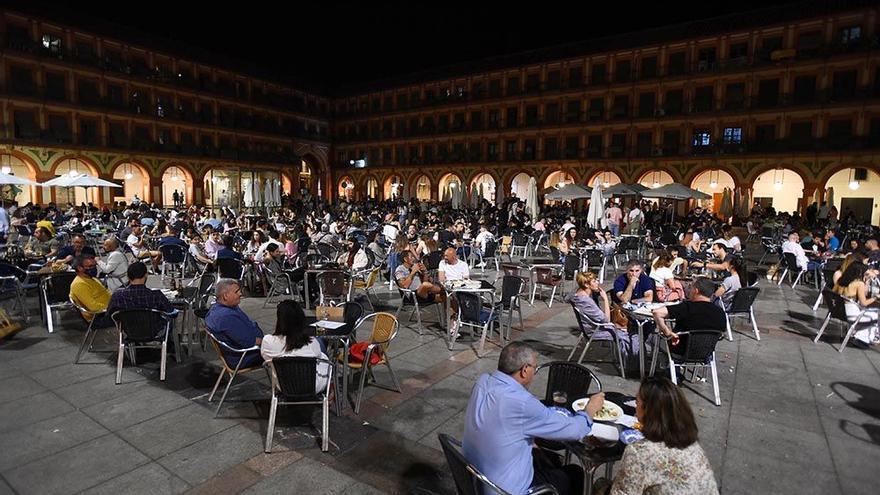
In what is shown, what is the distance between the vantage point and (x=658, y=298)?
6.48 metres

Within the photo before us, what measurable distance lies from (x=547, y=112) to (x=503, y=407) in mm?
33415

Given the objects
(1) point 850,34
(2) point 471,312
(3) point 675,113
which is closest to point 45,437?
(2) point 471,312

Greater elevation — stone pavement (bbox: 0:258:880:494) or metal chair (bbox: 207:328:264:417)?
metal chair (bbox: 207:328:264:417)

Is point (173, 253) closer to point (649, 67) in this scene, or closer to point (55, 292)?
point (55, 292)

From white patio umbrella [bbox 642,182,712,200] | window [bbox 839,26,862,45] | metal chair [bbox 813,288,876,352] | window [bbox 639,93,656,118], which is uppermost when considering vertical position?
window [bbox 839,26,862,45]

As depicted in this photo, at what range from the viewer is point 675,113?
94.2ft

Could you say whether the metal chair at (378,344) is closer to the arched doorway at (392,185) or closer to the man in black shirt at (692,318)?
the man in black shirt at (692,318)

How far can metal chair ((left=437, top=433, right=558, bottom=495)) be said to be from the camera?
2309 millimetres

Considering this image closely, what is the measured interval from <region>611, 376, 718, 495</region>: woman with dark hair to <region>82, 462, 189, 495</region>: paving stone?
274cm

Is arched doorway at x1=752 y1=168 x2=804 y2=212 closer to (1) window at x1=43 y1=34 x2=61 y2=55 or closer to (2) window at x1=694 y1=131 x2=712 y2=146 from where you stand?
(2) window at x1=694 y1=131 x2=712 y2=146

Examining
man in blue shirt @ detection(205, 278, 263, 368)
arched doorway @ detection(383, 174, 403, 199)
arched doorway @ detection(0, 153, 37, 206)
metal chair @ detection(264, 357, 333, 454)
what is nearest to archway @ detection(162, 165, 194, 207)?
arched doorway @ detection(0, 153, 37, 206)

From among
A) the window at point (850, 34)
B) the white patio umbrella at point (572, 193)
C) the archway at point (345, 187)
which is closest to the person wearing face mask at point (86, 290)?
the white patio umbrella at point (572, 193)

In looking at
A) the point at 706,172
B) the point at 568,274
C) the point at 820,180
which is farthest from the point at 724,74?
the point at 568,274

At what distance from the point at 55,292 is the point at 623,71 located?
30.8 meters
